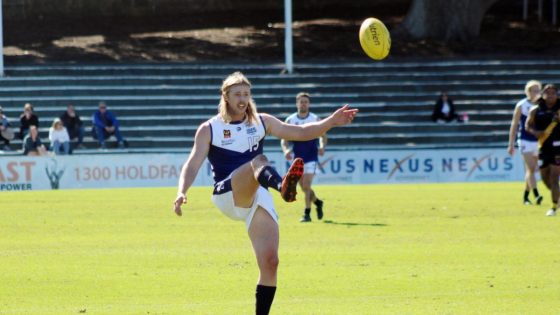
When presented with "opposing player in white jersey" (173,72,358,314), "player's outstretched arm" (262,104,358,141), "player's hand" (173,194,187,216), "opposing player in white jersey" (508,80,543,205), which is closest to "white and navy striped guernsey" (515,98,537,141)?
"opposing player in white jersey" (508,80,543,205)

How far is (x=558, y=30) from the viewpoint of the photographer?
169 ft

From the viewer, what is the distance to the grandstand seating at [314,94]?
134 feet

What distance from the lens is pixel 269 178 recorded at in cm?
943

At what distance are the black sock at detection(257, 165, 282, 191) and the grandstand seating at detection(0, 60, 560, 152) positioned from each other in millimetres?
29436

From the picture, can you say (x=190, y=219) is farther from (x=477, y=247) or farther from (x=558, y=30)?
(x=558, y=30)

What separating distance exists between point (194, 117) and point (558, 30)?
59.9ft

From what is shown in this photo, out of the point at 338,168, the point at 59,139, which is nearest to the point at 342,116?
the point at 338,168

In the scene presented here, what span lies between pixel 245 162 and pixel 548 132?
11.7 m

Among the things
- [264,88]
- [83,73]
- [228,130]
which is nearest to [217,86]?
[264,88]

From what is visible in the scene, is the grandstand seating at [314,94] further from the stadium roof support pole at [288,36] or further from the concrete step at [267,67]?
the stadium roof support pole at [288,36]

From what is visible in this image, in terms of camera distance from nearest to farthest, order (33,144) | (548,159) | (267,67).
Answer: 1. (548,159)
2. (33,144)
3. (267,67)

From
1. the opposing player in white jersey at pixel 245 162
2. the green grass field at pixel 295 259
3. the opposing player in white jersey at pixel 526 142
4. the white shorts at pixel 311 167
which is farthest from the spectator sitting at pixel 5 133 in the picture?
the opposing player in white jersey at pixel 245 162

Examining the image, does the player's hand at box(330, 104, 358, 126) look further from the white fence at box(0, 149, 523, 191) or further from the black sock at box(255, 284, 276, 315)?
the white fence at box(0, 149, 523, 191)

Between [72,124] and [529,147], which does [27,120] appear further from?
[529,147]
